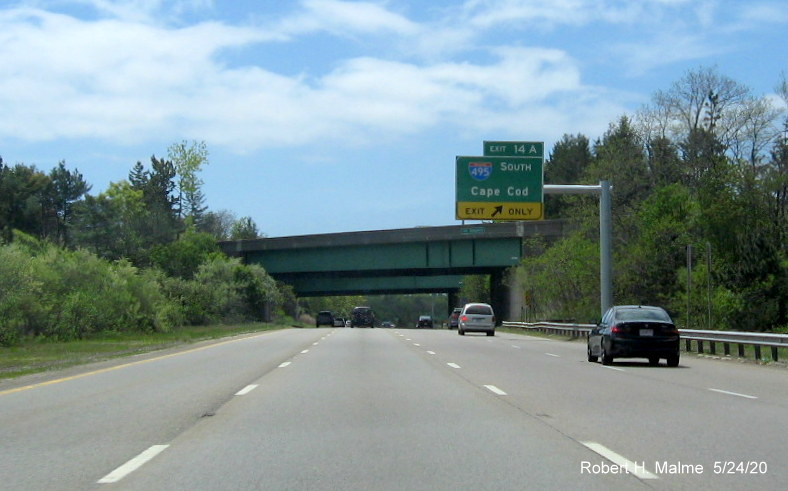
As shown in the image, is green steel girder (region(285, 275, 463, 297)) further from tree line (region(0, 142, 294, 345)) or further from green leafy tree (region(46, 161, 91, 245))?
green leafy tree (region(46, 161, 91, 245))

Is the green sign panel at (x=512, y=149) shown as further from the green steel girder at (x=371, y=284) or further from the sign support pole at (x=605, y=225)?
the green steel girder at (x=371, y=284)

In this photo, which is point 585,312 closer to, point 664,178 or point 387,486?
point 664,178

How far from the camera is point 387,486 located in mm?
7867

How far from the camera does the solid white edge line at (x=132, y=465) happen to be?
820cm

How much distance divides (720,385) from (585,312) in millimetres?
40029

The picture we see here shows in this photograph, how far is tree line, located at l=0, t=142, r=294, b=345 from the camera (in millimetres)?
43625

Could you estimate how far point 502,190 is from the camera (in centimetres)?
3900

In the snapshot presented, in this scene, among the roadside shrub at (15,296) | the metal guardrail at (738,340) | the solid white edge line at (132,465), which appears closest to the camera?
the solid white edge line at (132,465)

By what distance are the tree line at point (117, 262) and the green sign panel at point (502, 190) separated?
63.8ft

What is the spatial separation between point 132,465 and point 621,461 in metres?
4.69

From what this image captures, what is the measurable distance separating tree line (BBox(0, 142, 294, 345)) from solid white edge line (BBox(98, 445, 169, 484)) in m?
30.4

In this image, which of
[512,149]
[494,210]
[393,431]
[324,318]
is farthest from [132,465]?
[324,318]

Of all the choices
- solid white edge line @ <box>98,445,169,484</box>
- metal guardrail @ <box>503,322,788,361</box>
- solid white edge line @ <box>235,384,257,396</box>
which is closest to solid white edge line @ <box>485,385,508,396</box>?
solid white edge line @ <box>235,384,257,396</box>

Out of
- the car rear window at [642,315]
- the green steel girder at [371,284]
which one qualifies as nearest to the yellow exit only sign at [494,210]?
the car rear window at [642,315]
